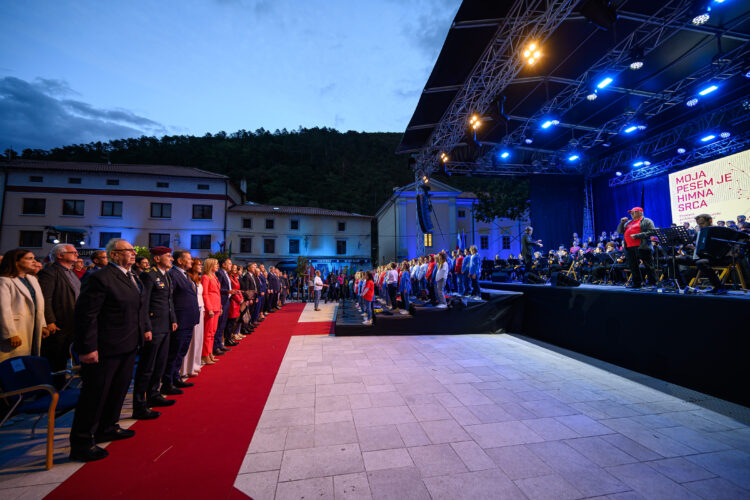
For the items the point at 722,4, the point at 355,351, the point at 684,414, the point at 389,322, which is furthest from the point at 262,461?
the point at 722,4

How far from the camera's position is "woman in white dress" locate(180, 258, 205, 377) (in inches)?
182

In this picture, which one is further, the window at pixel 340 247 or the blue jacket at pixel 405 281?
the window at pixel 340 247

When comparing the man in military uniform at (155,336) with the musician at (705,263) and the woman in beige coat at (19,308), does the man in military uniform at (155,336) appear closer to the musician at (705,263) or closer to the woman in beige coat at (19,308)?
the woman in beige coat at (19,308)

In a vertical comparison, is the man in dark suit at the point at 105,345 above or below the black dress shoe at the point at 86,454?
above

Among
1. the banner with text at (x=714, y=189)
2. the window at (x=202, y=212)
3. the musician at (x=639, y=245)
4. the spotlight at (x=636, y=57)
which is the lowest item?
the musician at (x=639, y=245)

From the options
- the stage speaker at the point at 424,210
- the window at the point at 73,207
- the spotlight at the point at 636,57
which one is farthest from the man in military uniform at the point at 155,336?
the window at the point at 73,207

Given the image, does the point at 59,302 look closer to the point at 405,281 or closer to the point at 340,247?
the point at 405,281

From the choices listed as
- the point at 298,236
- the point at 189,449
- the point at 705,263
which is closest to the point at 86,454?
the point at 189,449

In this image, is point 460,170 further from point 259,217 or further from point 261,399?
point 259,217

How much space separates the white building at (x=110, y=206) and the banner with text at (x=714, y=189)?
30318 mm

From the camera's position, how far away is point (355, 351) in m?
6.00

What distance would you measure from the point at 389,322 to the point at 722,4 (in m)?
9.77

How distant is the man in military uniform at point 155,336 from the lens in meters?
3.27

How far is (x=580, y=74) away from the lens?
28.0 feet
